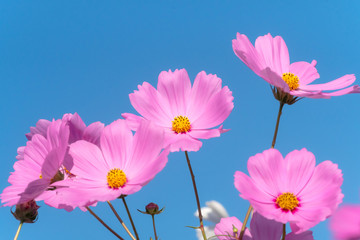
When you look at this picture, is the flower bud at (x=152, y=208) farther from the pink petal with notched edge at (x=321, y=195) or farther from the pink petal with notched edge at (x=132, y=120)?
the pink petal with notched edge at (x=321, y=195)

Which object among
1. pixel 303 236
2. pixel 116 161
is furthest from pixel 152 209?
pixel 303 236

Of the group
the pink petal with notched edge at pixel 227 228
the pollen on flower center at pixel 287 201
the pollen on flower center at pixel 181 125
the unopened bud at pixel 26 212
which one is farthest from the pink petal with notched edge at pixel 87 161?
the unopened bud at pixel 26 212

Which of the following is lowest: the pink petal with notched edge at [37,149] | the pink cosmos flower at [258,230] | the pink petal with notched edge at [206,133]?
the pink cosmos flower at [258,230]

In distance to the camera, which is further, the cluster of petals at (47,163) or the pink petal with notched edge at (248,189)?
the cluster of petals at (47,163)

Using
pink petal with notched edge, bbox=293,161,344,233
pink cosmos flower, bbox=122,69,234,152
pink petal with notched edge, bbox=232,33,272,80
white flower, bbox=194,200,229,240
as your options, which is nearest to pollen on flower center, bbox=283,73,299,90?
pink petal with notched edge, bbox=232,33,272,80

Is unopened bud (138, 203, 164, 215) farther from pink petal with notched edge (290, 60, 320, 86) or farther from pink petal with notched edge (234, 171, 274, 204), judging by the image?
pink petal with notched edge (290, 60, 320, 86)

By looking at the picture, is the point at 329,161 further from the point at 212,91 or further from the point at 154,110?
the point at 154,110

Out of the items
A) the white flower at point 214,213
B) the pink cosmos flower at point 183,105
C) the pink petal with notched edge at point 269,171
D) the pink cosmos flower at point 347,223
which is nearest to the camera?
the pink cosmos flower at point 347,223
